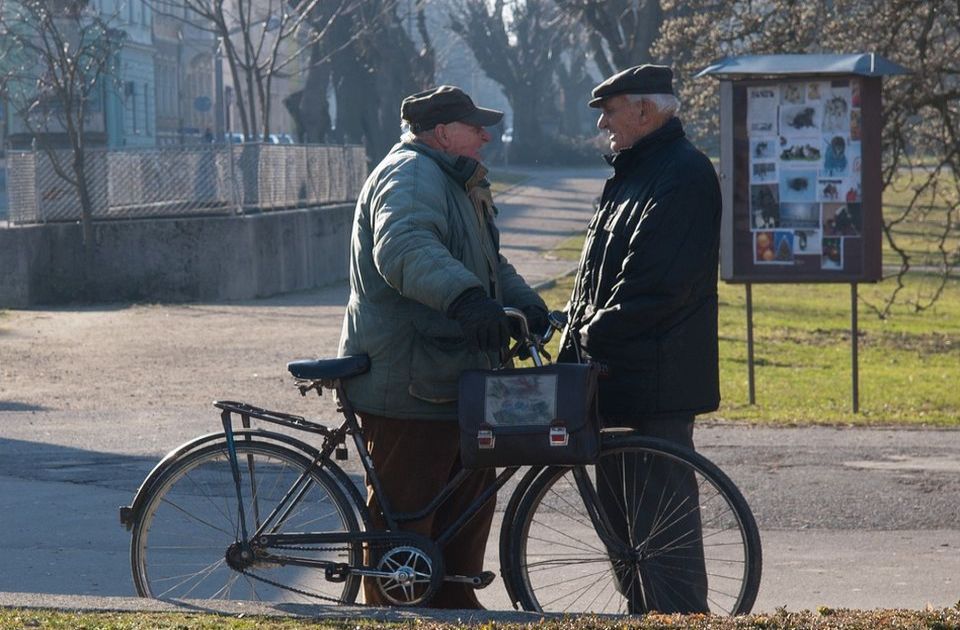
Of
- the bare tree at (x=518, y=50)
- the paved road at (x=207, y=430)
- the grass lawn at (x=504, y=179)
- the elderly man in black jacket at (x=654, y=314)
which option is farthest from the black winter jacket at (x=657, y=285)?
the bare tree at (x=518, y=50)

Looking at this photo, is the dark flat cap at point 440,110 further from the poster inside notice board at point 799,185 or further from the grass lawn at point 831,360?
the poster inside notice board at point 799,185

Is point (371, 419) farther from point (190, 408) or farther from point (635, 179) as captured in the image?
point (190, 408)

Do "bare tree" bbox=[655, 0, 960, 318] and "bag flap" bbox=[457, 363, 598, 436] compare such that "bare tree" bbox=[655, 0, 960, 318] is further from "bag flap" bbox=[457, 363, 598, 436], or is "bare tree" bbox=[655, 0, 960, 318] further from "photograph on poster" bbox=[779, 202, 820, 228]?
"bag flap" bbox=[457, 363, 598, 436]

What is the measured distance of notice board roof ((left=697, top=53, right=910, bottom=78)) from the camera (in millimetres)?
9922

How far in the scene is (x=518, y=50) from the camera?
6862 centimetres

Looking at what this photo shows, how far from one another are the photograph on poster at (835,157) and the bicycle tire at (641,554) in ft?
19.7

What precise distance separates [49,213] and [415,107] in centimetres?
1434

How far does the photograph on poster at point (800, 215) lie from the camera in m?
10.4

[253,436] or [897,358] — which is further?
[897,358]

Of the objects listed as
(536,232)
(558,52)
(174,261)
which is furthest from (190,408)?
(558,52)

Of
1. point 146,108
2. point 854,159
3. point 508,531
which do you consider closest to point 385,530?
point 508,531

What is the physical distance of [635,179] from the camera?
191 inches

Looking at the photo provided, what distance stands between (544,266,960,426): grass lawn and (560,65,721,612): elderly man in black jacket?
499cm

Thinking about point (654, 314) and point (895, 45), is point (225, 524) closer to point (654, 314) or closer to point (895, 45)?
point (654, 314)
